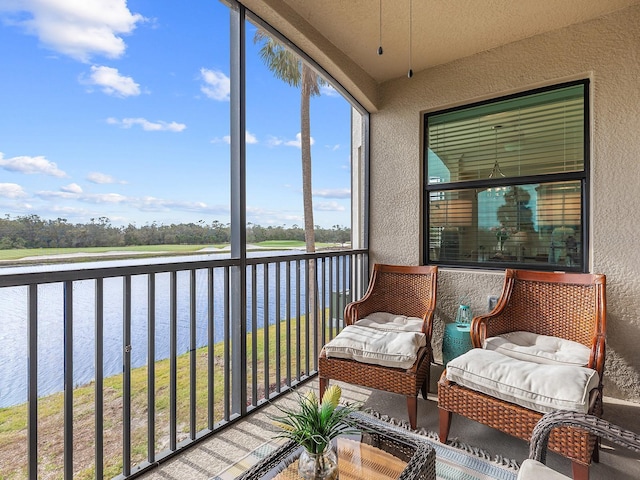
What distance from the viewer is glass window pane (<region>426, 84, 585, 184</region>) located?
281 centimetres

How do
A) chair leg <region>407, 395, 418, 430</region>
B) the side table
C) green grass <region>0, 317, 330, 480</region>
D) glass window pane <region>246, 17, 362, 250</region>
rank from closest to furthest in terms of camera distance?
green grass <region>0, 317, 330, 480</region>
chair leg <region>407, 395, 418, 430</region>
the side table
glass window pane <region>246, 17, 362, 250</region>

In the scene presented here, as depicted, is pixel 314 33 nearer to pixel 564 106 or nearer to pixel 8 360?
pixel 564 106

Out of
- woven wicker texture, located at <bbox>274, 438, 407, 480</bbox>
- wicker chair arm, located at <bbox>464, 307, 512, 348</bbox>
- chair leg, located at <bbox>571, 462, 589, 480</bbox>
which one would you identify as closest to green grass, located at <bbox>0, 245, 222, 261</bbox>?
woven wicker texture, located at <bbox>274, 438, 407, 480</bbox>

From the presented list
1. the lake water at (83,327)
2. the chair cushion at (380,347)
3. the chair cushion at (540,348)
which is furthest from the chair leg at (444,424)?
the lake water at (83,327)

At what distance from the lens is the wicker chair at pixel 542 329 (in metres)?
1.59

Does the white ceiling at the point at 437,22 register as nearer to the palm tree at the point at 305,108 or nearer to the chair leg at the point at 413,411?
the palm tree at the point at 305,108

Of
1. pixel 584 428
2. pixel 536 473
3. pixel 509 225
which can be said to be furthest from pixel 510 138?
pixel 536 473

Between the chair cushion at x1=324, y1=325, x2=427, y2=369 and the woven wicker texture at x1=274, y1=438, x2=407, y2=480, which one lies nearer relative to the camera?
the woven wicker texture at x1=274, y1=438, x2=407, y2=480

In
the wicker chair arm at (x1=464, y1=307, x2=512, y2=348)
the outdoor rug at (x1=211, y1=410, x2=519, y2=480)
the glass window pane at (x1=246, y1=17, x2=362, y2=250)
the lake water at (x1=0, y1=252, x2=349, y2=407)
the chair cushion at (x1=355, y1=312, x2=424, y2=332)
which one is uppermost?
the glass window pane at (x1=246, y1=17, x2=362, y2=250)

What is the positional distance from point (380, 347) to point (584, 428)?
1.19 m

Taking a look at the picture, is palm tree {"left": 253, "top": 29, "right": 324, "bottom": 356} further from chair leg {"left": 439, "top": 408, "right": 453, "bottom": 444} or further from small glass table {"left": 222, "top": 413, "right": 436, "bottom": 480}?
small glass table {"left": 222, "top": 413, "right": 436, "bottom": 480}

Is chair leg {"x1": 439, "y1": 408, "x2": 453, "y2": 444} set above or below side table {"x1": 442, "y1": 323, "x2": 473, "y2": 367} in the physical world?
below

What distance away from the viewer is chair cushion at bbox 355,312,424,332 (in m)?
2.59

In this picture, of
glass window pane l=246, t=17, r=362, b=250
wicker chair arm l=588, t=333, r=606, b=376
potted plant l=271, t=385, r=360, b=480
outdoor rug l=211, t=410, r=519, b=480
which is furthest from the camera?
glass window pane l=246, t=17, r=362, b=250
